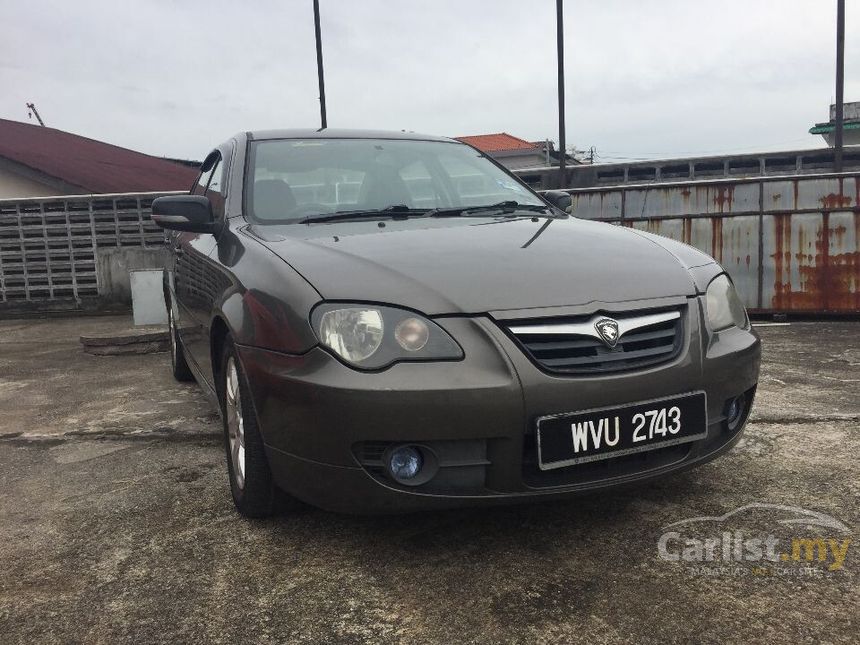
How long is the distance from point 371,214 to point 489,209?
511 millimetres

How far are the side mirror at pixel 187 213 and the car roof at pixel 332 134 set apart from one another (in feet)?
1.63

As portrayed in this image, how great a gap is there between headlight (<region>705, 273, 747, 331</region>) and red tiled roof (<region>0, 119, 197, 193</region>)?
12451 mm

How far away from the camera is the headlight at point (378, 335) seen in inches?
73.4

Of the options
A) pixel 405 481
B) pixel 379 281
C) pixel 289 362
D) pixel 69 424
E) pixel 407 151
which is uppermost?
pixel 407 151

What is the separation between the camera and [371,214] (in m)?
2.70

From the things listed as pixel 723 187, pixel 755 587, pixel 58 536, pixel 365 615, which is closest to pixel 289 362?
pixel 365 615

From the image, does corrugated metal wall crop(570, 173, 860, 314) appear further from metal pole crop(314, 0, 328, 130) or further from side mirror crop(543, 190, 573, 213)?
metal pole crop(314, 0, 328, 130)

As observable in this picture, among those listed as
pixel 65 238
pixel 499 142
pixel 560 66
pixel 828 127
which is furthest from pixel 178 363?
pixel 499 142

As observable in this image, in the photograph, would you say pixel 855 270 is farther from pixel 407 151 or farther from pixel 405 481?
pixel 405 481

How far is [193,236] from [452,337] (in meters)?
2.03

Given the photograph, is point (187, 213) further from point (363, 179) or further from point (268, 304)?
point (268, 304)

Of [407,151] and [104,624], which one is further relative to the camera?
[407,151]

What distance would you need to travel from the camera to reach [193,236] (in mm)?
3471

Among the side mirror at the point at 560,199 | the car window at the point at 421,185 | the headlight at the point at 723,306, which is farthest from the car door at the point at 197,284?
the headlight at the point at 723,306
